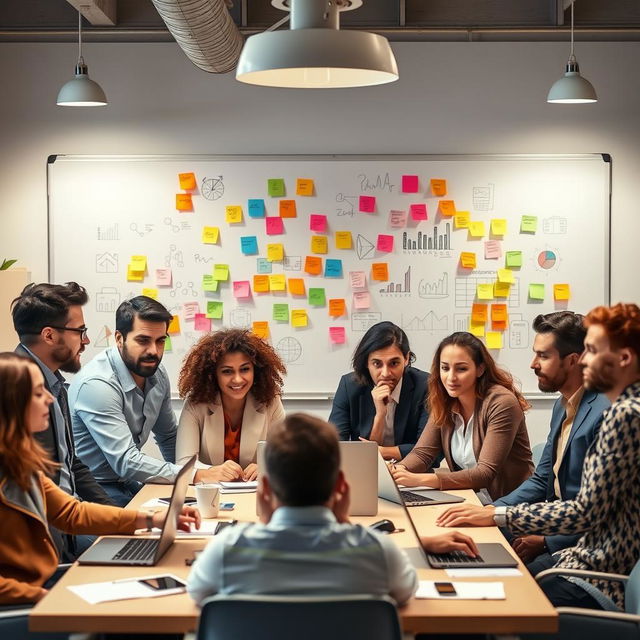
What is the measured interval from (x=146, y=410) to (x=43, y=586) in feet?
5.06

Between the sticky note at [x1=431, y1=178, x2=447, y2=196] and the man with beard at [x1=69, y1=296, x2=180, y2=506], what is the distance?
6.76ft

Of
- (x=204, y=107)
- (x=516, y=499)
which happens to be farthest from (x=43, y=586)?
(x=204, y=107)

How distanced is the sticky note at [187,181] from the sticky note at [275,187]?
1.43 feet

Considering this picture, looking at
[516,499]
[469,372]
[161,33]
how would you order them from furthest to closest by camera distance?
1. [161,33]
2. [469,372]
3. [516,499]

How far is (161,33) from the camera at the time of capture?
5.52 m

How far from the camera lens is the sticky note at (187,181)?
5.55 m

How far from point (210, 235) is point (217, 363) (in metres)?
1.71

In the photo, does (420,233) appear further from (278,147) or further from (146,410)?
(146,410)

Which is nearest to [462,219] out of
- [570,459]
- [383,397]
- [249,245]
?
[249,245]

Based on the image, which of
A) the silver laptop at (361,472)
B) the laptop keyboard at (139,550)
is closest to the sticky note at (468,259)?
the silver laptop at (361,472)

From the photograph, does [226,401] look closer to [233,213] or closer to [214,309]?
[214,309]

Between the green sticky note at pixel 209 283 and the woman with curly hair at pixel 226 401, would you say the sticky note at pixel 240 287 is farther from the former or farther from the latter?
the woman with curly hair at pixel 226 401

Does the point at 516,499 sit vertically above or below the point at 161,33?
below

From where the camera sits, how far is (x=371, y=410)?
Answer: 179 inches
